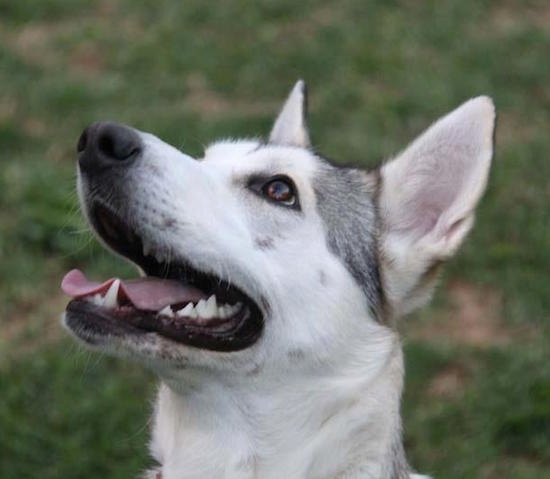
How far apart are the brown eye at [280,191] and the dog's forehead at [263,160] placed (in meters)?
0.04

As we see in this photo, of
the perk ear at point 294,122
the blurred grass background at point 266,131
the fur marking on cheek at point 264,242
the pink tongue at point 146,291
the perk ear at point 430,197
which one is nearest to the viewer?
the pink tongue at point 146,291

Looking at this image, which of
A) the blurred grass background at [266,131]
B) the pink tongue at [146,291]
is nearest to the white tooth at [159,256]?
the pink tongue at [146,291]

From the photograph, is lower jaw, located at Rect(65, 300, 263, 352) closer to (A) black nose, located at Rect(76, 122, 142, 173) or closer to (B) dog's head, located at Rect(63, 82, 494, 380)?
(B) dog's head, located at Rect(63, 82, 494, 380)

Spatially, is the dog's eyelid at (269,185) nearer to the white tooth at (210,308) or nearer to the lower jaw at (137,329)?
the white tooth at (210,308)

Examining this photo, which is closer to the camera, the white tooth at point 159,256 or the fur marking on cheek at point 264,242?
the white tooth at point 159,256

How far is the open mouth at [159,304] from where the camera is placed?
12.9 feet

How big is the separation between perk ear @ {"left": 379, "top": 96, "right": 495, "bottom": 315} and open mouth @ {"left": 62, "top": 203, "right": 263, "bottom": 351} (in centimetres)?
66

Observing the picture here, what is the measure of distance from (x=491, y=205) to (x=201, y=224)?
410 cm

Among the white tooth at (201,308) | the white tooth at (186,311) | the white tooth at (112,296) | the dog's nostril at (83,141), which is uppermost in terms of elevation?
the dog's nostril at (83,141)

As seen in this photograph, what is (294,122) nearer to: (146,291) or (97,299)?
(146,291)

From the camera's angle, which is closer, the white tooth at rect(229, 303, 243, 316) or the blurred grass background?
the white tooth at rect(229, 303, 243, 316)

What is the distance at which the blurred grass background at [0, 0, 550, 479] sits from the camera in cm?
609

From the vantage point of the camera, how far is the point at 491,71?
30.3 ft

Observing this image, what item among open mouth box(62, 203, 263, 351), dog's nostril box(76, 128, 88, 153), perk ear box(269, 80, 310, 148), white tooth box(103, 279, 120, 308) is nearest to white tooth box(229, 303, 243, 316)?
open mouth box(62, 203, 263, 351)
